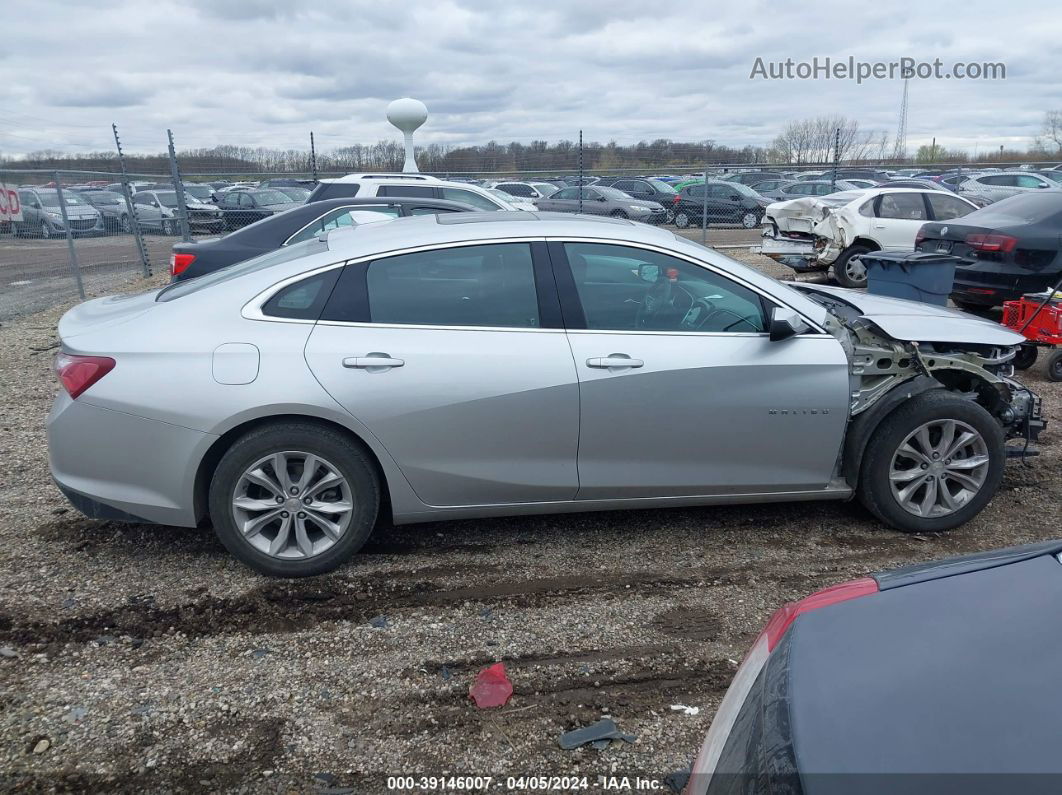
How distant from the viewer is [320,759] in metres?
2.74

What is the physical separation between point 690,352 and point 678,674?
1478mm

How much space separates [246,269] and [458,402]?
1370mm

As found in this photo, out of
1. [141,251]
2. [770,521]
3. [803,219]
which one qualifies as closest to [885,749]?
[770,521]

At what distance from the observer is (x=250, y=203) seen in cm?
2303

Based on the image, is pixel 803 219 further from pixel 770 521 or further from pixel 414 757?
pixel 414 757

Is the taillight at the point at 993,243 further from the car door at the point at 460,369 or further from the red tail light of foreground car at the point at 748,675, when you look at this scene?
the red tail light of foreground car at the point at 748,675

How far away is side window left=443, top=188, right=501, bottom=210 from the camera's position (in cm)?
1159

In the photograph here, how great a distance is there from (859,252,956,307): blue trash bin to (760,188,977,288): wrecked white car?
558 centimetres

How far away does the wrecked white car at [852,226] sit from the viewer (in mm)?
12477

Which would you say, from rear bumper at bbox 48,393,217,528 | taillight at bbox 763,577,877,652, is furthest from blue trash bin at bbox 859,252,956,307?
rear bumper at bbox 48,393,217,528

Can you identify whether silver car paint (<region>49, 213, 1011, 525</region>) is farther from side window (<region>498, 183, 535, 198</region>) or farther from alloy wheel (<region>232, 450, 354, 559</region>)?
side window (<region>498, 183, 535, 198</region>)

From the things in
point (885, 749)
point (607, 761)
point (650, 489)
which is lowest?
point (607, 761)

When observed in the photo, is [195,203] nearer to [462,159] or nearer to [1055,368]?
[462,159]

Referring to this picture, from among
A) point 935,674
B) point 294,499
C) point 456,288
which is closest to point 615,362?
point 456,288
